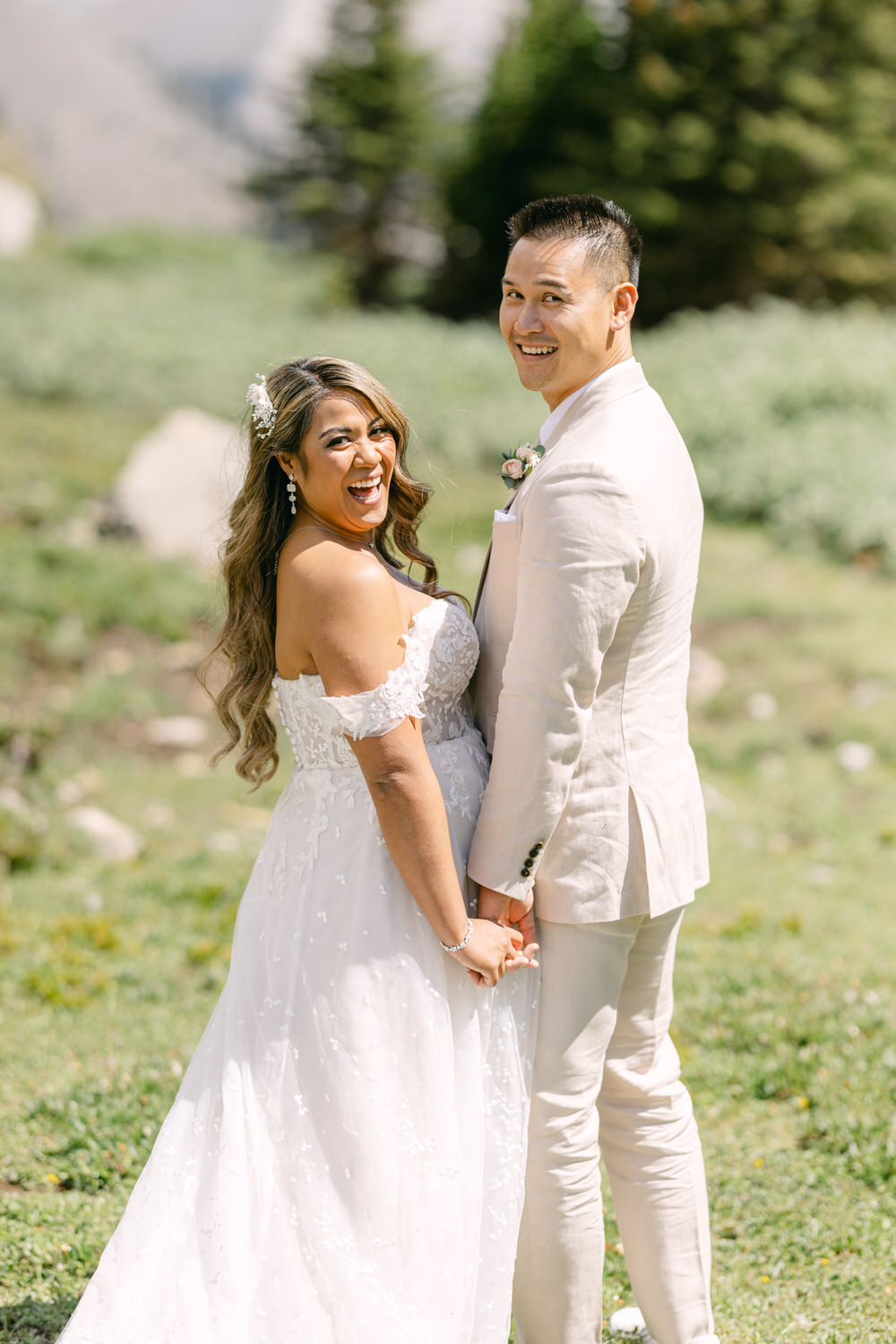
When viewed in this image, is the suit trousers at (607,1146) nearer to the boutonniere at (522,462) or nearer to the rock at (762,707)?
the boutonniere at (522,462)

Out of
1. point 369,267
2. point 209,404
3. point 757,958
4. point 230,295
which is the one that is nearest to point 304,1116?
point 757,958

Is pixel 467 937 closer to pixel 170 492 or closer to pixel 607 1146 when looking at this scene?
pixel 607 1146

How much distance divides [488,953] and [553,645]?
64 cm

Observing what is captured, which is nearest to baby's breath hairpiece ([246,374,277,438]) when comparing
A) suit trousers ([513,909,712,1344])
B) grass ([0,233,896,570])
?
suit trousers ([513,909,712,1344])

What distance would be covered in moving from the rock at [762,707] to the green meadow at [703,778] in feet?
0.06

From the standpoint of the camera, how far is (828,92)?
26.0 metres

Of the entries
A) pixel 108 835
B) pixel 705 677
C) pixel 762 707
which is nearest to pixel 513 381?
pixel 705 677

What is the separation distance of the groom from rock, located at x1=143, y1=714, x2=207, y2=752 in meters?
5.91

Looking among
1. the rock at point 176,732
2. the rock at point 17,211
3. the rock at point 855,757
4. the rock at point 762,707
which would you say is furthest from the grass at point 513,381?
the rock at point 17,211

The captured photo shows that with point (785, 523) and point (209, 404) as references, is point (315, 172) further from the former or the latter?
point (785, 523)

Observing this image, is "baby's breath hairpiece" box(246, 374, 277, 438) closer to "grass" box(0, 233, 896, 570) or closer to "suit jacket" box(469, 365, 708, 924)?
"suit jacket" box(469, 365, 708, 924)

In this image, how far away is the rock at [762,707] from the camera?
28.6 feet

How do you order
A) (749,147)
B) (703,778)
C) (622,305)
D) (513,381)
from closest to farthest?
(622,305) < (703,778) < (513,381) < (749,147)

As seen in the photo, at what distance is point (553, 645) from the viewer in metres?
2.37
